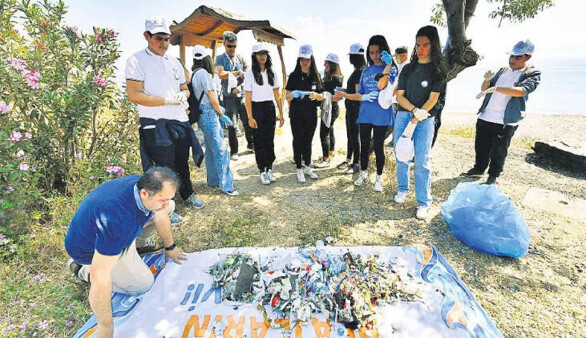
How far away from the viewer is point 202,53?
3.54m

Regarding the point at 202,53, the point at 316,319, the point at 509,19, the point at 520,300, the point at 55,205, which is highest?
the point at 509,19

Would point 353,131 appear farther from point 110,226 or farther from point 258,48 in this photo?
point 110,226

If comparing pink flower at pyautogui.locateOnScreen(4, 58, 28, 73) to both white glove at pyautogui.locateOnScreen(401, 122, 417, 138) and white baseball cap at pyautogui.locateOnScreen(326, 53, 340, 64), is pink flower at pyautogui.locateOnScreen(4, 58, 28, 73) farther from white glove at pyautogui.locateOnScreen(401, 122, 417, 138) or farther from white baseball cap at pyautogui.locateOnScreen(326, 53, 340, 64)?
white glove at pyautogui.locateOnScreen(401, 122, 417, 138)

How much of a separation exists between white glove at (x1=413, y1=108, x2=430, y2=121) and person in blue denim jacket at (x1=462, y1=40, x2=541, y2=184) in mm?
1390

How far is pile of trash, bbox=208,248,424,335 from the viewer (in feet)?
6.73

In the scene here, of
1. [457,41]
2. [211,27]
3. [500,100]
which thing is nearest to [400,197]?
[500,100]

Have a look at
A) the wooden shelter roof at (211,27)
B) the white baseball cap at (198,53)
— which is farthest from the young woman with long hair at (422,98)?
the wooden shelter roof at (211,27)

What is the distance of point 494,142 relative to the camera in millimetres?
4254

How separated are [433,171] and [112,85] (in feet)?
16.6

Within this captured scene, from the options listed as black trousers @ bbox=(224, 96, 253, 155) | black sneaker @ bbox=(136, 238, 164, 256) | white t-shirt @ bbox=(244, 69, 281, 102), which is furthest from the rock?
black sneaker @ bbox=(136, 238, 164, 256)

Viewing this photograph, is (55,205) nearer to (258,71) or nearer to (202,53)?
(202,53)

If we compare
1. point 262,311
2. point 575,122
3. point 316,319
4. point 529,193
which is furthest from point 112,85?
point 575,122

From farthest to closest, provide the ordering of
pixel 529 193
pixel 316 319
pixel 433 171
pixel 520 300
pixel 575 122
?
pixel 575 122 < pixel 433 171 < pixel 529 193 < pixel 520 300 < pixel 316 319

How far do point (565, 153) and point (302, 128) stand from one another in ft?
16.6
